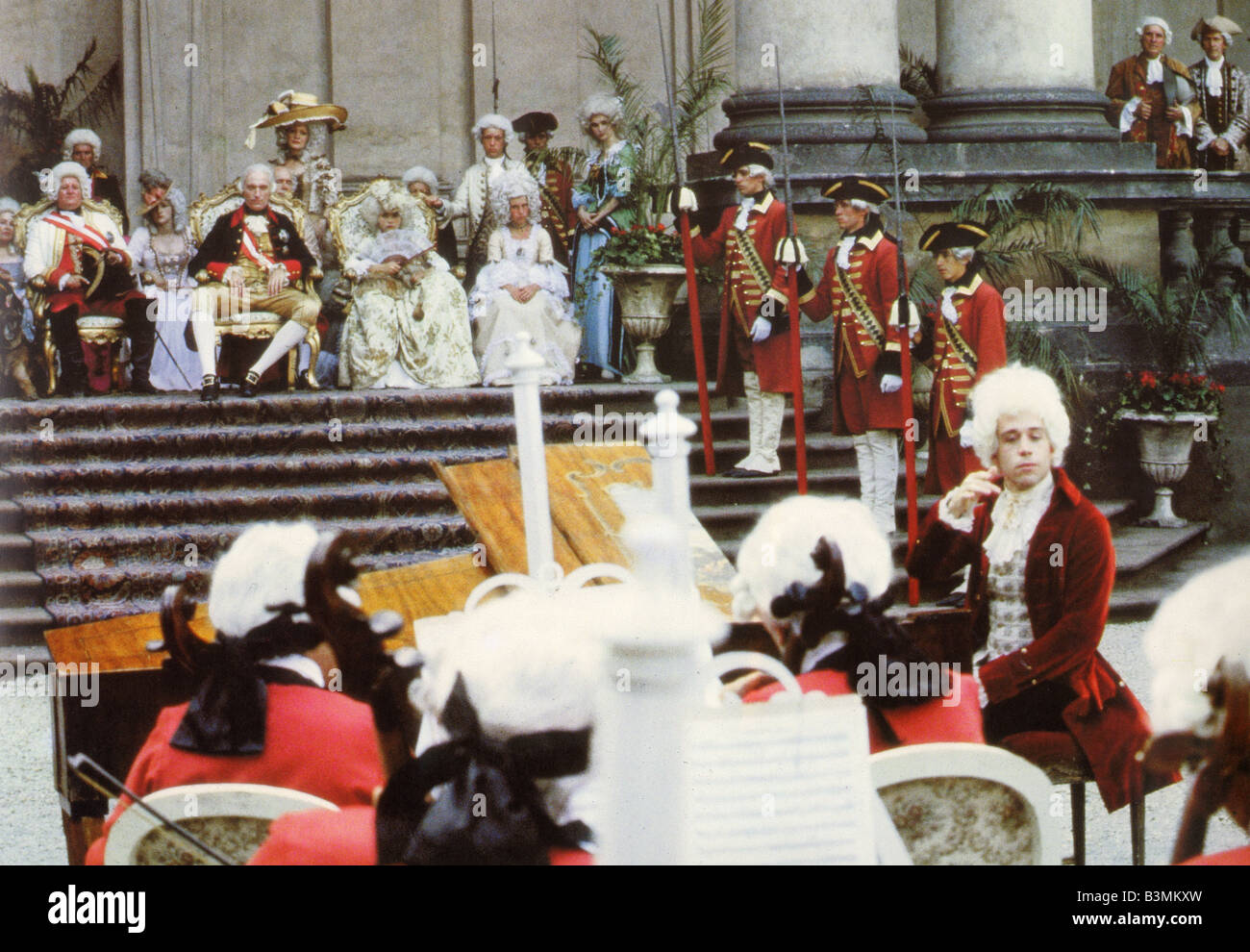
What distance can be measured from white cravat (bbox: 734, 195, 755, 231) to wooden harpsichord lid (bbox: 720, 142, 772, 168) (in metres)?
0.21

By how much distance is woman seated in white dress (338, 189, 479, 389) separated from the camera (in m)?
9.33

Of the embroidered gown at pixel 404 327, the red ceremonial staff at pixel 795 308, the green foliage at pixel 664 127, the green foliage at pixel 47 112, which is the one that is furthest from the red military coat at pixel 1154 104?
the green foliage at pixel 47 112

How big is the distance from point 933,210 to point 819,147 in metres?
0.72

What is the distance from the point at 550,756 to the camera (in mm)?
2244

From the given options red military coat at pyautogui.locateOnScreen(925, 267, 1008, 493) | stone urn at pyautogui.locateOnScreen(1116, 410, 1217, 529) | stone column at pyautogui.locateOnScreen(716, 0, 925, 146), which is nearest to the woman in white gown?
stone column at pyautogui.locateOnScreen(716, 0, 925, 146)

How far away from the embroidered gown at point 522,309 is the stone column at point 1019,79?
2351 mm

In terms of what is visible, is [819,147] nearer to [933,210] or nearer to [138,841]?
[933,210]

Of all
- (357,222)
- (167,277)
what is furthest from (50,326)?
(357,222)

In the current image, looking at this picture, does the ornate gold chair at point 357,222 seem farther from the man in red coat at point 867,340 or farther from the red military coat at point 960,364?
the red military coat at point 960,364

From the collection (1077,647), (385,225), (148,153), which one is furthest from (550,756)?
(148,153)

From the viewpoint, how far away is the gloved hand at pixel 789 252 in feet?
23.7

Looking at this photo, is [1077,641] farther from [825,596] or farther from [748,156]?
[748,156]

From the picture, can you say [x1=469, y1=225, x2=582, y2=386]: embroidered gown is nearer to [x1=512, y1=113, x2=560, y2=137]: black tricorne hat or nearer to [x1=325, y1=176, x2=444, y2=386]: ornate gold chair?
[x1=325, y1=176, x2=444, y2=386]: ornate gold chair

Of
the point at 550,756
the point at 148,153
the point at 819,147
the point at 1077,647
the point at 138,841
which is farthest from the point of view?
the point at 148,153
